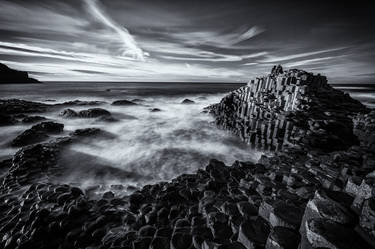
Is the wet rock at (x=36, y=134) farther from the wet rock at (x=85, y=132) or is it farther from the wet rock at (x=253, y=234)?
the wet rock at (x=253, y=234)

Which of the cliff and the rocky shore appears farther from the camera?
the cliff

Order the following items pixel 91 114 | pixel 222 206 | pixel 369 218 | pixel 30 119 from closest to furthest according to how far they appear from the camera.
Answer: pixel 369 218, pixel 222 206, pixel 30 119, pixel 91 114

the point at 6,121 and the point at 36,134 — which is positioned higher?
the point at 36,134

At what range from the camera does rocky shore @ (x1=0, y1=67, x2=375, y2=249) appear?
2.67m

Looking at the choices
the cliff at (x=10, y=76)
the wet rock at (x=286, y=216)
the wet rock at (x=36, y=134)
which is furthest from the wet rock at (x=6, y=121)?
the cliff at (x=10, y=76)

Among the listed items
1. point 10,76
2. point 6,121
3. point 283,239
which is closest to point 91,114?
point 6,121

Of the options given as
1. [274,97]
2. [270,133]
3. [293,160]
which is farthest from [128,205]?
[274,97]

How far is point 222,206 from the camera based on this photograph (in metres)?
4.57

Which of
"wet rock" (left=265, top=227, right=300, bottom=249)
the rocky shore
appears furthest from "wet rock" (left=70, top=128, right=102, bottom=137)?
"wet rock" (left=265, top=227, right=300, bottom=249)

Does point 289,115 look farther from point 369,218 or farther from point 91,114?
point 91,114

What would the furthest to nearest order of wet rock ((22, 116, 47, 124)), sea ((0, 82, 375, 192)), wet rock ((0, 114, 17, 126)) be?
Result: wet rock ((22, 116, 47, 124)) → wet rock ((0, 114, 17, 126)) → sea ((0, 82, 375, 192))

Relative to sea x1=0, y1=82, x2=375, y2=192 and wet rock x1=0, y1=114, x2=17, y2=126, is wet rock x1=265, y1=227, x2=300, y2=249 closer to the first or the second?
sea x1=0, y1=82, x2=375, y2=192

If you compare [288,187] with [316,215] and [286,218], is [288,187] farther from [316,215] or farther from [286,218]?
[316,215]

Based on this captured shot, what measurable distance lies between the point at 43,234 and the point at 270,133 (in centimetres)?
1254
